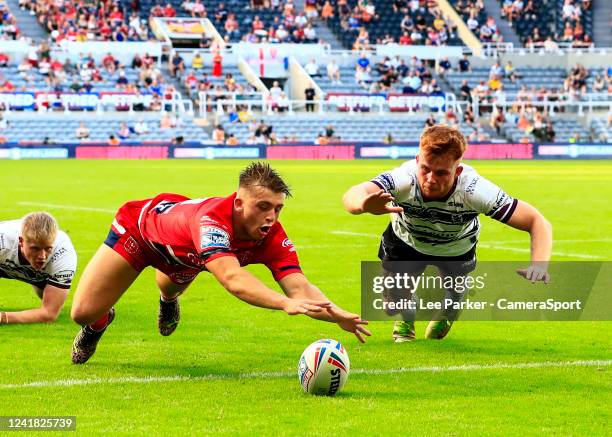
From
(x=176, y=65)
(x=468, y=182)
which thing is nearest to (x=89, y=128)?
(x=176, y=65)

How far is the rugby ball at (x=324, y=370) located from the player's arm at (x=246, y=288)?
67 centimetres

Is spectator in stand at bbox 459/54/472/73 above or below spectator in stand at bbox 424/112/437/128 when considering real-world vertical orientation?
above

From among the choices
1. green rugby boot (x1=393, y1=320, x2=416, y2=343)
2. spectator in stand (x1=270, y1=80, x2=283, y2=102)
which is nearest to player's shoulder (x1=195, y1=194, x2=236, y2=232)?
green rugby boot (x1=393, y1=320, x2=416, y2=343)

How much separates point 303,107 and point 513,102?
10.7 meters

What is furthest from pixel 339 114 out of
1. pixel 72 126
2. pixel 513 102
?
pixel 72 126

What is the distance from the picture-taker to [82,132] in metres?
52.3

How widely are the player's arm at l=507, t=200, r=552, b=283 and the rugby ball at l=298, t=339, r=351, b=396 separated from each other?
134 centimetres

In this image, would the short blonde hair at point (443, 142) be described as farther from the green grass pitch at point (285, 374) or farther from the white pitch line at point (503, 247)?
the white pitch line at point (503, 247)

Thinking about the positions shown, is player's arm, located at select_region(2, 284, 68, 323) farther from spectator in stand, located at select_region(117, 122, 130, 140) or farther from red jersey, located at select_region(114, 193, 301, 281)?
spectator in stand, located at select_region(117, 122, 130, 140)

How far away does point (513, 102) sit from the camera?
60.5 metres

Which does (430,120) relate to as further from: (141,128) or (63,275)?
(63,275)

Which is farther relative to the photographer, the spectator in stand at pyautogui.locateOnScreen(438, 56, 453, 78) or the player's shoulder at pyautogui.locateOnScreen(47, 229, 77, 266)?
the spectator in stand at pyautogui.locateOnScreen(438, 56, 453, 78)

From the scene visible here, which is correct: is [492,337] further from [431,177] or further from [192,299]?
[192,299]

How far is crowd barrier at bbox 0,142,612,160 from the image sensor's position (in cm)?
5106
